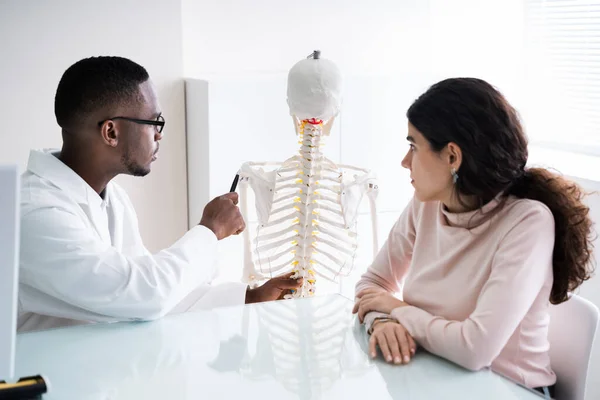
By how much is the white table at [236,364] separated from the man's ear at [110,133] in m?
0.53

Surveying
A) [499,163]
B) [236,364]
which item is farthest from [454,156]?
[236,364]

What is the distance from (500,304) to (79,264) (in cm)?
94

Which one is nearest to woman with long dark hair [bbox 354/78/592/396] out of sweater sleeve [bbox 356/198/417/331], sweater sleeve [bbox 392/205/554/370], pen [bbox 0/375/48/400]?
sweater sleeve [bbox 392/205/554/370]

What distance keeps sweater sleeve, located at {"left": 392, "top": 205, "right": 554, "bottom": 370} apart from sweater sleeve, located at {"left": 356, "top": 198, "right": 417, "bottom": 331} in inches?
12.4

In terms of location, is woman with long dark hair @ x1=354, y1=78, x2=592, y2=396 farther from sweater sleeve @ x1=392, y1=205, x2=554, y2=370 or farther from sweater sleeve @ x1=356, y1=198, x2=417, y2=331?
sweater sleeve @ x1=356, y1=198, x2=417, y2=331

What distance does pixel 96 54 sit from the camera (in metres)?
3.44

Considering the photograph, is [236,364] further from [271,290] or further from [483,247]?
[271,290]

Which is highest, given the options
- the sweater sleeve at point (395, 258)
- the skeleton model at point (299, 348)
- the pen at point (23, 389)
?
the sweater sleeve at point (395, 258)

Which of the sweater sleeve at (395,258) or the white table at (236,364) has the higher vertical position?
the sweater sleeve at (395,258)

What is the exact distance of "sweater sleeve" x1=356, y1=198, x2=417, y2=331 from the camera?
1.99m

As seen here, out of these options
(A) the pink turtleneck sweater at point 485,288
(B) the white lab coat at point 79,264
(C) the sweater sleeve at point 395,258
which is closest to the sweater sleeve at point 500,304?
(A) the pink turtleneck sweater at point 485,288

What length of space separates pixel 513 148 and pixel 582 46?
2387mm

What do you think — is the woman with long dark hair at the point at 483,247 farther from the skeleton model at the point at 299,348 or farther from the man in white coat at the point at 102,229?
the man in white coat at the point at 102,229

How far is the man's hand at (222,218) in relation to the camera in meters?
2.11
